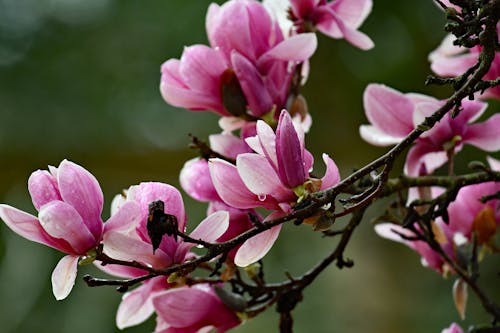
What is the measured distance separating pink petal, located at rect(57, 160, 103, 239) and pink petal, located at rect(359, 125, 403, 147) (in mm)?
186

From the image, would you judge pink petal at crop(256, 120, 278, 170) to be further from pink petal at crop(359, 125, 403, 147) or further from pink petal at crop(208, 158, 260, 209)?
pink petal at crop(359, 125, 403, 147)

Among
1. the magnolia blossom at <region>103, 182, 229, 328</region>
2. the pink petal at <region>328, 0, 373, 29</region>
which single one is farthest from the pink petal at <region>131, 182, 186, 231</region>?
the pink petal at <region>328, 0, 373, 29</region>

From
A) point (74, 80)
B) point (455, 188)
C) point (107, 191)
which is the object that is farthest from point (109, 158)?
point (455, 188)

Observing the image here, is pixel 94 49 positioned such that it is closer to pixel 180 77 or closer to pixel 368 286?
pixel 368 286

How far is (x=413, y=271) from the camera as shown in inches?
85.3

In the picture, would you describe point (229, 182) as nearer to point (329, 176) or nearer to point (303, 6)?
point (329, 176)

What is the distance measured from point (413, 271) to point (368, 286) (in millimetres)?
181

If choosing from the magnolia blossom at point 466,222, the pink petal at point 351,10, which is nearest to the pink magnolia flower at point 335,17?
the pink petal at point 351,10

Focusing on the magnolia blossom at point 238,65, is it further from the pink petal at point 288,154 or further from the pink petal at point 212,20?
the pink petal at point 288,154

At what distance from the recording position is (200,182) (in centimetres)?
45

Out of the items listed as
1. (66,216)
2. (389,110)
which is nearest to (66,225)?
(66,216)

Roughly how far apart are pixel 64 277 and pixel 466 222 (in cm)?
28

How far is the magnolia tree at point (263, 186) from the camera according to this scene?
350mm

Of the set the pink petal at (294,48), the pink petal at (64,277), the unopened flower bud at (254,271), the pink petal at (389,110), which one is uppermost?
the pink petal at (294,48)
